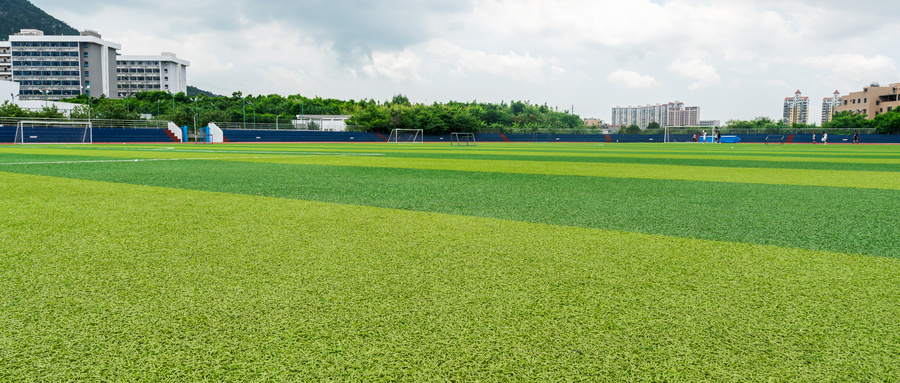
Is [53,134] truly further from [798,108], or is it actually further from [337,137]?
[798,108]

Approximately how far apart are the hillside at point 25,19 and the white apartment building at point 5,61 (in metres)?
61.3

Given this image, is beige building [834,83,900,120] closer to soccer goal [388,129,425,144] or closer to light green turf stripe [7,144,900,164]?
soccer goal [388,129,425,144]

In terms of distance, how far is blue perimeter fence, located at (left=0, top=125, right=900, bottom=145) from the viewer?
35219 millimetres

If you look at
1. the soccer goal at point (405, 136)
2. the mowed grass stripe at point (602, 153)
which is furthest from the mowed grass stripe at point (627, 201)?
the soccer goal at point (405, 136)

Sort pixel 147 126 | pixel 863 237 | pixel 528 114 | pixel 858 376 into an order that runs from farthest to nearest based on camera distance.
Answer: pixel 528 114
pixel 147 126
pixel 863 237
pixel 858 376

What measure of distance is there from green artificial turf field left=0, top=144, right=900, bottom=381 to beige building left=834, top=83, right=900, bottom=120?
109736mm

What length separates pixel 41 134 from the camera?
107 feet

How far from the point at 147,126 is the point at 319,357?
47859mm

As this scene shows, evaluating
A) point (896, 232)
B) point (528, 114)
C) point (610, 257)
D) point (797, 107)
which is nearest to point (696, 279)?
point (610, 257)

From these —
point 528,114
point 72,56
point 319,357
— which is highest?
point 72,56

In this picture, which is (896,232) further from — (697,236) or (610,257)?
(610,257)

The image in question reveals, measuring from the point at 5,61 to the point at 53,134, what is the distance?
108 metres

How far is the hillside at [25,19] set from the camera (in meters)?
163

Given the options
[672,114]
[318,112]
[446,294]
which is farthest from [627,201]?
[672,114]
